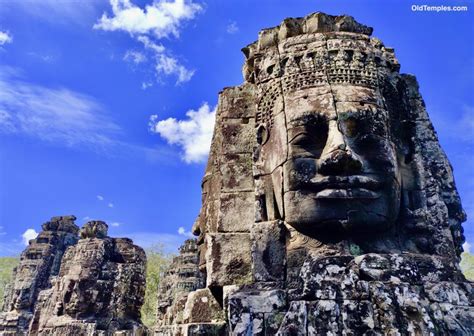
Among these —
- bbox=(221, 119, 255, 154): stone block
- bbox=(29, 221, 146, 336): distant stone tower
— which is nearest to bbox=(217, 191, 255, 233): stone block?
bbox=(221, 119, 255, 154): stone block

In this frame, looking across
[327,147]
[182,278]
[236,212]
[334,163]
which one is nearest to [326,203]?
[334,163]

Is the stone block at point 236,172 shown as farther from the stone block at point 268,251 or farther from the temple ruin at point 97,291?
the temple ruin at point 97,291

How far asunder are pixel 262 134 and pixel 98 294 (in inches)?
293

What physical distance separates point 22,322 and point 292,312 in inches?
783

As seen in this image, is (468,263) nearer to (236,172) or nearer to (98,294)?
(98,294)

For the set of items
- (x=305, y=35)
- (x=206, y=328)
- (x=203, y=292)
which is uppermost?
(x=305, y=35)

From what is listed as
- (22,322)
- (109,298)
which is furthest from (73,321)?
(22,322)

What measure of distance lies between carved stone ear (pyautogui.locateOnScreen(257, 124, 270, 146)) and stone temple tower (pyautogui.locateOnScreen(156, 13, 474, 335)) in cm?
1

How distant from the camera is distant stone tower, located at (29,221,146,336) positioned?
376 inches

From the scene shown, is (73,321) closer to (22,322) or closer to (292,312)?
(292,312)

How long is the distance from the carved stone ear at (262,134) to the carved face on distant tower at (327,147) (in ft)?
0.04

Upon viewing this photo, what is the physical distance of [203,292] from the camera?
430cm

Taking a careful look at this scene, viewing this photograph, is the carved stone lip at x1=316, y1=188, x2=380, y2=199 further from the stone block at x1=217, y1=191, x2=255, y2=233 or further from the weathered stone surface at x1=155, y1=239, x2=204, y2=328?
the weathered stone surface at x1=155, y1=239, x2=204, y2=328

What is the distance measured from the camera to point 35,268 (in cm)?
2008
